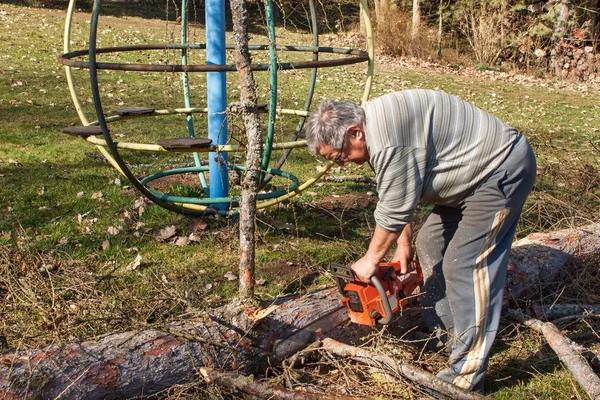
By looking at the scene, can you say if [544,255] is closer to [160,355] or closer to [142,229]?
[160,355]

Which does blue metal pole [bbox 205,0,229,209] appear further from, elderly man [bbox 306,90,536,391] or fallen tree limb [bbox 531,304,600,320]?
fallen tree limb [bbox 531,304,600,320]

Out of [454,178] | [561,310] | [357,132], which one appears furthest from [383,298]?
[561,310]

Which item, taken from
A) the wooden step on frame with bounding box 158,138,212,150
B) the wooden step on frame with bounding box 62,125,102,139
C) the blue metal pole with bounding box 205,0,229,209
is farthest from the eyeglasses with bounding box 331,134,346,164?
the blue metal pole with bounding box 205,0,229,209

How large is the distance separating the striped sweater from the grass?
2.61 feet

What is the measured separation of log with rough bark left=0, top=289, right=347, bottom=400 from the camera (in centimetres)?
284

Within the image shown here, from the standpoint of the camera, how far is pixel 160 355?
3.07 meters

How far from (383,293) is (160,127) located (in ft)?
19.7

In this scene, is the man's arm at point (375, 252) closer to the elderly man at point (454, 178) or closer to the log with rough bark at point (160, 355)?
the elderly man at point (454, 178)

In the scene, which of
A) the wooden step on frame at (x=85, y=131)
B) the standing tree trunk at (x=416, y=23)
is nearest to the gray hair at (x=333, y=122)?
the wooden step on frame at (x=85, y=131)

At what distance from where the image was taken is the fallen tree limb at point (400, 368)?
3.06 metres

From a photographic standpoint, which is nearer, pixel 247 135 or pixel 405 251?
pixel 247 135

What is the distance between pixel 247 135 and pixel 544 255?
2.12m

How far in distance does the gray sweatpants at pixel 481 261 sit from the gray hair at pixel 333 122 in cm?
72

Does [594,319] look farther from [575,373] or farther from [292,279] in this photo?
[292,279]
